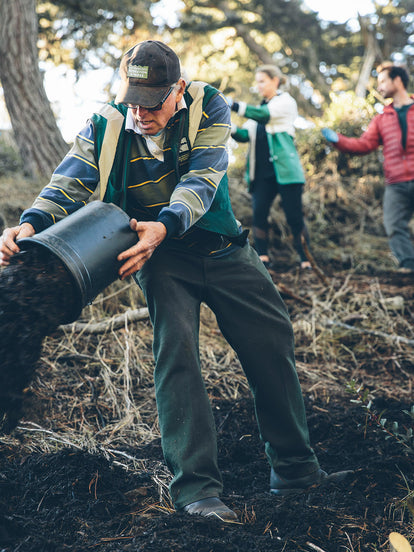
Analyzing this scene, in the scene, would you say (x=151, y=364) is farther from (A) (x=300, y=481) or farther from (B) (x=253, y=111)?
(B) (x=253, y=111)

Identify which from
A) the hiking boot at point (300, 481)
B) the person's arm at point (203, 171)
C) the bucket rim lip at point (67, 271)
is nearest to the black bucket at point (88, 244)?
the bucket rim lip at point (67, 271)

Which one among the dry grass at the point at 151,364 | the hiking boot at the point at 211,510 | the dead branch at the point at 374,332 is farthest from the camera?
the dead branch at the point at 374,332

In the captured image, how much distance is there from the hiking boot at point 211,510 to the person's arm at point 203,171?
0.98m

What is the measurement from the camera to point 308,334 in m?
4.18

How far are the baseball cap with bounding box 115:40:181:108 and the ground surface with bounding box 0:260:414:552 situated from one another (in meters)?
1.46

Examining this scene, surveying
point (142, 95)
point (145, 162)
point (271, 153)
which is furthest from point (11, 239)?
point (271, 153)

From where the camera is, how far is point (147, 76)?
6.64 feet

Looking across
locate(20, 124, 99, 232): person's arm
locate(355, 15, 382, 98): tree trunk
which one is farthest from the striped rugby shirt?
locate(355, 15, 382, 98): tree trunk

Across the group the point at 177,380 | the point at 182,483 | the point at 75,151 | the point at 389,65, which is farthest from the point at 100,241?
the point at 389,65

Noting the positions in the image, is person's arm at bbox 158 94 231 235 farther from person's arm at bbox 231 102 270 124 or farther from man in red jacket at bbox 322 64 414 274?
man in red jacket at bbox 322 64 414 274

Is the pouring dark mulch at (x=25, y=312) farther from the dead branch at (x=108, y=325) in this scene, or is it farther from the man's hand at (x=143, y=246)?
the dead branch at (x=108, y=325)

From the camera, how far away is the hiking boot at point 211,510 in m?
1.93

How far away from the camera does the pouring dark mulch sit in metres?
1.83

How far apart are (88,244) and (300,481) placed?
1.32 metres
